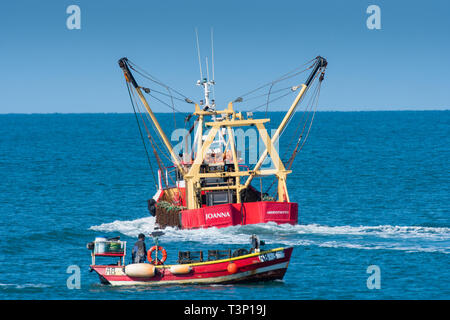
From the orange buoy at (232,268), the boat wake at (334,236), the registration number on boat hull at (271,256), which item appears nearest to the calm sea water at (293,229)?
the boat wake at (334,236)

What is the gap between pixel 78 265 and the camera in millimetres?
47719

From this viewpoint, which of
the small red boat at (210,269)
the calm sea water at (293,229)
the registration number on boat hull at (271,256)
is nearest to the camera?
the small red boat at (210,269)

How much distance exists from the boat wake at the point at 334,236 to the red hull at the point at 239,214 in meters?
0.46

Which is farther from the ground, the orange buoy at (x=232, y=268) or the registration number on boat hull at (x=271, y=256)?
the registration number on boat hull at (x=271, y=256)

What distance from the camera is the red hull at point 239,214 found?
55.4m

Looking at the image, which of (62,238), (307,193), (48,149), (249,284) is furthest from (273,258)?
(48,149)

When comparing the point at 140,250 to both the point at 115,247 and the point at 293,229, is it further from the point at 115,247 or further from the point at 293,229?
the point at 293,229

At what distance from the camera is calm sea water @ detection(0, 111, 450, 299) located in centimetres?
4112

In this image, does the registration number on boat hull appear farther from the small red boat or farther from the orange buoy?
the orange buoy

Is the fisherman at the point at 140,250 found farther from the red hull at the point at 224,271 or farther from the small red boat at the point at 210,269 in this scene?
the red hull at the point at 224,271

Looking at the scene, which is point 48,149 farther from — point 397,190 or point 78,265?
point 78,265

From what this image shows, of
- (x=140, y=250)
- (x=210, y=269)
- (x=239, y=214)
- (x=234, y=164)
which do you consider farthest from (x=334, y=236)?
(x=140, y=250)

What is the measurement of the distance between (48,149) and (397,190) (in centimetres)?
9319
